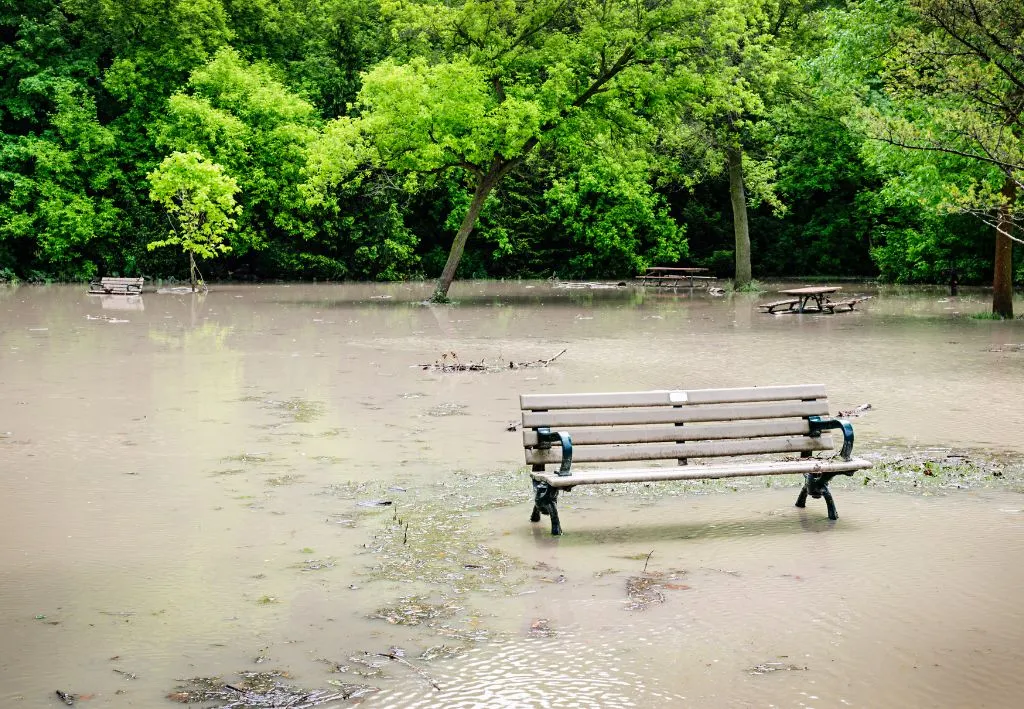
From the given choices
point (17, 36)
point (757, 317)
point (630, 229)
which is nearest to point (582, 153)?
point (757, 317)

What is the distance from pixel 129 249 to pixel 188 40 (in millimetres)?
9542

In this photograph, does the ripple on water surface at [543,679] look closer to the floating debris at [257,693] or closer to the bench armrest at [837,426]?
the floating debris at [257,693]

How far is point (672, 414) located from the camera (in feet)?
27.0

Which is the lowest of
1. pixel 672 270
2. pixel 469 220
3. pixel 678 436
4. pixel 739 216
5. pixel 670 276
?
pixel 678 436

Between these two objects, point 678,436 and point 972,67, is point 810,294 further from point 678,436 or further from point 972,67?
point 678,436

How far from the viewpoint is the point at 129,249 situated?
48688mm

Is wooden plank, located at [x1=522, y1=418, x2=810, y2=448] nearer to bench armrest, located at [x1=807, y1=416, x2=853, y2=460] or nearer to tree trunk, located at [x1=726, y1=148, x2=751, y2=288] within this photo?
bench armrest, located at [x1=807, y1=416, x2=853, y2=460]

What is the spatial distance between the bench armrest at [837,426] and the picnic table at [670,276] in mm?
33966

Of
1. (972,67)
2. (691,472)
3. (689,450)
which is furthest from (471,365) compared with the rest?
(691,472)

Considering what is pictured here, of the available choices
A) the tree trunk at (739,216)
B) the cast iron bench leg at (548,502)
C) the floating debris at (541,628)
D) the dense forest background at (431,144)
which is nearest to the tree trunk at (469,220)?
the dense forest background at (431,144)

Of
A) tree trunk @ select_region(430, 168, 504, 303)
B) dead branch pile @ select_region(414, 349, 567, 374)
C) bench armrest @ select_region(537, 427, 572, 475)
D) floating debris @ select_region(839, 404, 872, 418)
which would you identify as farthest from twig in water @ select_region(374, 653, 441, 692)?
tree trunk @ select_region(430, 168, 504, 303)

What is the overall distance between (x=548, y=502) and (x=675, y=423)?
48.4 inches

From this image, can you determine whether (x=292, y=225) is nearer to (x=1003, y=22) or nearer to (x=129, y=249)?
(x=129, y=249)

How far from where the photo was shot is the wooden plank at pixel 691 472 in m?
7.55
